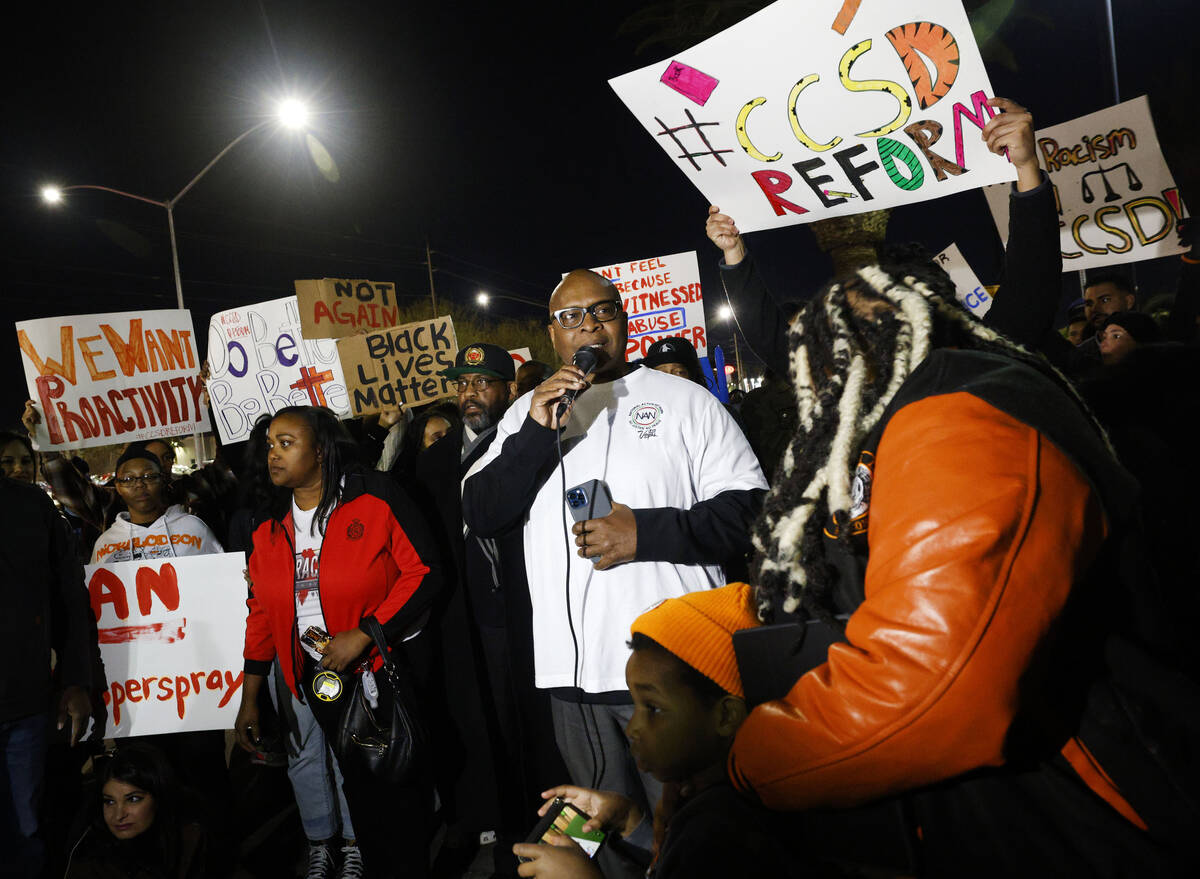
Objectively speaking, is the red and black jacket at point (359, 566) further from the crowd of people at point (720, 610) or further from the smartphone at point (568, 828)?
the smartphone at point (568, 828)

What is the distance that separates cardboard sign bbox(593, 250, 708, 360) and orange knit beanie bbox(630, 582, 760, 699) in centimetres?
667

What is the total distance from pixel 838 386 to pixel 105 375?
6.66 meters

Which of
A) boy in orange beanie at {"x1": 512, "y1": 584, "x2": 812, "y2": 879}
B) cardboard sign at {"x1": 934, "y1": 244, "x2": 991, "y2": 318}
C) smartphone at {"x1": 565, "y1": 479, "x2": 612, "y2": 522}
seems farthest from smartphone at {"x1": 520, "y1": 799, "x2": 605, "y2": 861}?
cardboard sign at {"x1": 934, "y1": 244, "x2": 991, "y2": 318}

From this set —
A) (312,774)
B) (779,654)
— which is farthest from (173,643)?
(779,654)

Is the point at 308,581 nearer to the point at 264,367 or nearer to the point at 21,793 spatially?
the point at 21,793

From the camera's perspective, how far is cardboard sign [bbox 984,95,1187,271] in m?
5.35

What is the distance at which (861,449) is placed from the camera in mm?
1512

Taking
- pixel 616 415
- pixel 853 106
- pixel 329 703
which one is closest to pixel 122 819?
pixel 329 703

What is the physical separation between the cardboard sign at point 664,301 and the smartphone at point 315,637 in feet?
17.2

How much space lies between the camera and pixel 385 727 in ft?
12.0

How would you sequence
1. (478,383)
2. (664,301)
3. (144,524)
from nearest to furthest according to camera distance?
1. (144,524)
2. (478,383)
3. (664,301)

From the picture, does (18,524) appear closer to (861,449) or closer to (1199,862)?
(861,449)

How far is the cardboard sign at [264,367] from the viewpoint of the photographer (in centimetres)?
676

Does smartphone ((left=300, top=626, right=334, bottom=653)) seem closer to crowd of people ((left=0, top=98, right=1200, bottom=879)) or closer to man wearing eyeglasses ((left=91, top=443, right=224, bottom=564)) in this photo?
crowd of people ((left=0, top=98, right=1200, bottom=879))
